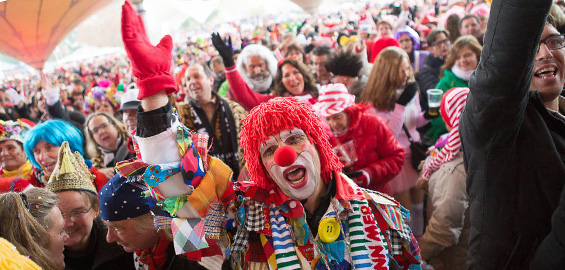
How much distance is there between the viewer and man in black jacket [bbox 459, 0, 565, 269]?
1.08 m

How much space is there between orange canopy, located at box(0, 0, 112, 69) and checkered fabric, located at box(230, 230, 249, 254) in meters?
4.37

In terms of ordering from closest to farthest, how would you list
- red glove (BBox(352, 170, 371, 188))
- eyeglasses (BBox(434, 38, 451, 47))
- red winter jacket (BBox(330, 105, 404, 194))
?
red glove (BBox(352, 170, 371, 188)) → red winter jacket (BBox(330, 105, 404, 194)) → eyeglasses (BBox(434, 38, 451, 47))

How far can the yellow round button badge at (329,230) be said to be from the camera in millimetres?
1515

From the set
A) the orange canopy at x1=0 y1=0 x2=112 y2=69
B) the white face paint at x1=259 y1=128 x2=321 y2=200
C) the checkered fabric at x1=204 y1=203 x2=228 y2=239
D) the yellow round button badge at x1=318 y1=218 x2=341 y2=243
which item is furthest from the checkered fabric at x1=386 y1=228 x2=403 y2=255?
the orange canopy at x1=0 y1=0 x2=112 y2=69

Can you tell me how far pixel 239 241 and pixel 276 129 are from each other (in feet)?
1.45

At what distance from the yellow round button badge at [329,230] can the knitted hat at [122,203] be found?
2.85ft

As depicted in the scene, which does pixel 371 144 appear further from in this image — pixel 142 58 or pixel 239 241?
pixel 142 58

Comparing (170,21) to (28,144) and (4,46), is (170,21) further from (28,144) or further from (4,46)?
(28,144)

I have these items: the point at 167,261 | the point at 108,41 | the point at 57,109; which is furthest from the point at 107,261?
the point at 108,41

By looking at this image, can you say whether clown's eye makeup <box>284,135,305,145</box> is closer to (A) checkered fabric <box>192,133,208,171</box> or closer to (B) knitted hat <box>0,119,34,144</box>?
(A) checkered fabric <box>192,133,208,171</box>

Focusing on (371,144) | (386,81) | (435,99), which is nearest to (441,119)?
(435,99)

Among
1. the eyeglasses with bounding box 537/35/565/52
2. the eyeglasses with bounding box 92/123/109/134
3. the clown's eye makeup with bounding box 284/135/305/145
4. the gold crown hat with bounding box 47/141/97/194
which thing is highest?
the eyeglasses with bounding box 537/35/565/52

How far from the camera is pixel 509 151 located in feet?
4.10

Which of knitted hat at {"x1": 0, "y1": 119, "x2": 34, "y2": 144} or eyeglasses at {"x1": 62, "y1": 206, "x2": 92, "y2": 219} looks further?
knitted hat at {"x1": 0, "y1": 119, "x2": 34, "y2": 144}
